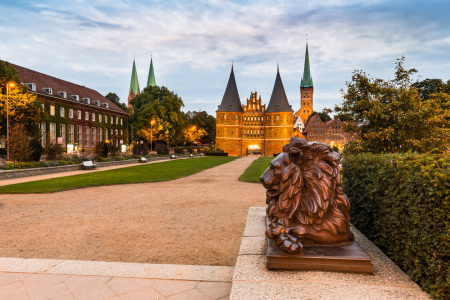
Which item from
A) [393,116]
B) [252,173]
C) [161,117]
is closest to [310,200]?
[393,116]

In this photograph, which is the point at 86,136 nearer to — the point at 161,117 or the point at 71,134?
the point at 71,134

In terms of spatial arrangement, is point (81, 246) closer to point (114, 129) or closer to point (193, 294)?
point (193, 294)

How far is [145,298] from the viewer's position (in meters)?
2.91

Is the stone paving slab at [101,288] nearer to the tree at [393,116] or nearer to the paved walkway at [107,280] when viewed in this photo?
the paved walkway at [107,280]

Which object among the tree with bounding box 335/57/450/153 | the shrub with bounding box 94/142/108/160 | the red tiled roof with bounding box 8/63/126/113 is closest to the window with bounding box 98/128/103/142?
the red tiled roof with bounding box 8/63/126/113

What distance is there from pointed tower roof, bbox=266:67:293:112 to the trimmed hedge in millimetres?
70521

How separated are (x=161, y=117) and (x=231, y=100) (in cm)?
2711

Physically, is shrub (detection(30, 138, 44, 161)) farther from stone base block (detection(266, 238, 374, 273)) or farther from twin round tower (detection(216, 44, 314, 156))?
twin round tower (detection(216, 44, 314, 156))

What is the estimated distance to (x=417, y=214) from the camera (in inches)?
100.0

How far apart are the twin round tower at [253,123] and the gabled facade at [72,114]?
25140mm

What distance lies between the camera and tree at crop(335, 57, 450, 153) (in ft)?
33.9

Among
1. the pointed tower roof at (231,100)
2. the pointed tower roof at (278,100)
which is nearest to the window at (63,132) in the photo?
the pointed tower roof at (231,100)

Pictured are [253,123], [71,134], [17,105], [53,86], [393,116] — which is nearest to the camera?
[393,116]

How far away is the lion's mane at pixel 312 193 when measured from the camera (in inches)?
110
